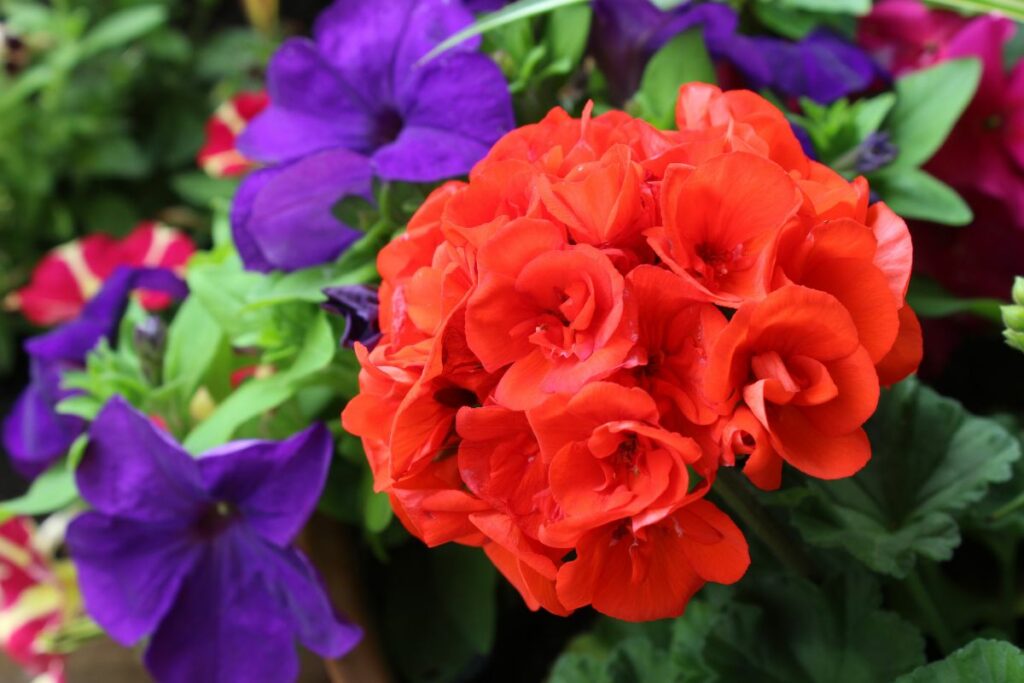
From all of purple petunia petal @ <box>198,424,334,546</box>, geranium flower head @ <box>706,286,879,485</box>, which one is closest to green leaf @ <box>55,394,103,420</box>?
purple petunia petal @ <box>198,424,334,546</box>

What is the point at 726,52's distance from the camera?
61cm

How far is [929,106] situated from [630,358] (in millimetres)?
398

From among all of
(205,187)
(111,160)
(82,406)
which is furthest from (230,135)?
(82,406)

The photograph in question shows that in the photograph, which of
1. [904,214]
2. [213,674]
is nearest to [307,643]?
[213,674]

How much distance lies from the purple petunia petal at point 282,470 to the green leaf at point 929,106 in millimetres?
389

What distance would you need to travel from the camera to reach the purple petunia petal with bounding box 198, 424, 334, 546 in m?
0.54

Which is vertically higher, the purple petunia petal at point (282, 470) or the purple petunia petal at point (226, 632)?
the purple petunia petal at point (282, 470)

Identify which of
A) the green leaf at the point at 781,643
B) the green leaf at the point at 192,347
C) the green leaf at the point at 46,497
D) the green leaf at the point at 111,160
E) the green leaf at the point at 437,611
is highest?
the green leaf at the point at 192,347

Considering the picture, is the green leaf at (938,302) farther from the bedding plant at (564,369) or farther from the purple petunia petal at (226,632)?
the purple petunia petal at (226,632)

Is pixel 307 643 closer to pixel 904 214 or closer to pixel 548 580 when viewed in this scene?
pixel 548 580

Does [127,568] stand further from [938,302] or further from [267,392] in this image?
[938,302]

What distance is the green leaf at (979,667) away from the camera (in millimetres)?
393

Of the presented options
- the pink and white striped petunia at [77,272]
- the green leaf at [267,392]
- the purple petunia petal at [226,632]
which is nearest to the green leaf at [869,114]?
the green leaf at [267,392]

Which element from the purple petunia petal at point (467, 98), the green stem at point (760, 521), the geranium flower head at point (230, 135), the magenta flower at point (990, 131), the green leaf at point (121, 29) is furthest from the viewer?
the green leaf at point (121, 29)
